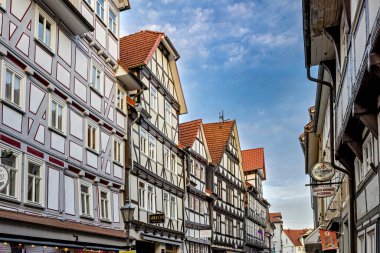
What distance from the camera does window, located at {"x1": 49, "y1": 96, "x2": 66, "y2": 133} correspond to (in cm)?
1677

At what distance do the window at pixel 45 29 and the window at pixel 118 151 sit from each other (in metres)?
6.28

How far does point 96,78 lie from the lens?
20.6 meters

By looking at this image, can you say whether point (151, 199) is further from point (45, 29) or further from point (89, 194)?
point (45, 29)

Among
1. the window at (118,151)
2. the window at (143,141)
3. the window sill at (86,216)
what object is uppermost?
the window at (143,141)

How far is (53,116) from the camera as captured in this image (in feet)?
55.4

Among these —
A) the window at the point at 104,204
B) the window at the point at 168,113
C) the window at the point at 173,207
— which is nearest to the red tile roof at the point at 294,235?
the window at the point at 173,207

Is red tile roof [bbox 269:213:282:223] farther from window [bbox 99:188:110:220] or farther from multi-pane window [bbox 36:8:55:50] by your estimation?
multi-pane window [bbox 36:8:55:50]

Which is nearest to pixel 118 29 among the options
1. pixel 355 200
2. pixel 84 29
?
pixel 84 29

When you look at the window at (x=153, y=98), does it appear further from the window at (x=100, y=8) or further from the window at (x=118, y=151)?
the window at (x=100, y=8)

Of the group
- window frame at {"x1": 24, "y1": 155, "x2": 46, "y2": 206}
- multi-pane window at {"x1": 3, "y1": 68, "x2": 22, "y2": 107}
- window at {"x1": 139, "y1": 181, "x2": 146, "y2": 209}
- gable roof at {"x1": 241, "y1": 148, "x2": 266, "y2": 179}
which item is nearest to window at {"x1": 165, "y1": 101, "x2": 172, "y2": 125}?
window at {"x1": 139, "y1": 181, "x2": 146, "y2": 209}

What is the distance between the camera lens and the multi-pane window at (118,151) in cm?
2209

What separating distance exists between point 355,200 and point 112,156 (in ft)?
36.3

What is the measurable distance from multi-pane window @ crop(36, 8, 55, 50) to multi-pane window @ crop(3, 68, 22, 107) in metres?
1.88

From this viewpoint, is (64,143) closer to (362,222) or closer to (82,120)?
(82,120)
